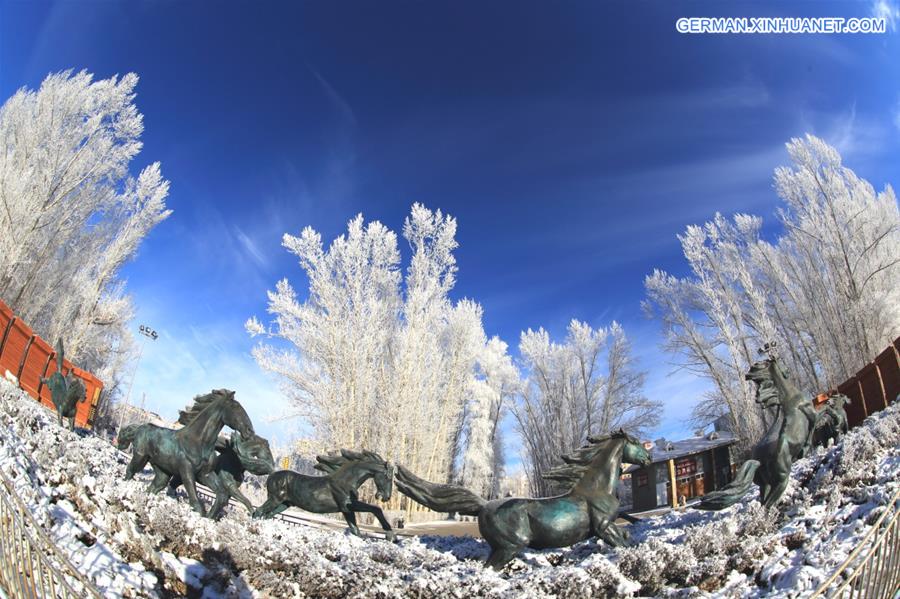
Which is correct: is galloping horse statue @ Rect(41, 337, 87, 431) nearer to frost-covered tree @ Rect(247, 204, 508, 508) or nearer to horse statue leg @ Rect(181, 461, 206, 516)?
horse statue leg @ Rect(181, 461, 206, 516)

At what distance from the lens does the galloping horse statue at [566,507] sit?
5.72m

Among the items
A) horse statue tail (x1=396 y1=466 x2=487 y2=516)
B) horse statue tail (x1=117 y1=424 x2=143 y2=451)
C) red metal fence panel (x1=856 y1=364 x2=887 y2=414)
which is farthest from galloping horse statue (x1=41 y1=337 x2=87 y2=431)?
red metal fence panel (x1=856 y1=364 x2=887 y2=414)

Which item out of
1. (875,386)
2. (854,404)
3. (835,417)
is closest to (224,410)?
(835,417)

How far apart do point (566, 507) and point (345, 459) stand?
141 inches

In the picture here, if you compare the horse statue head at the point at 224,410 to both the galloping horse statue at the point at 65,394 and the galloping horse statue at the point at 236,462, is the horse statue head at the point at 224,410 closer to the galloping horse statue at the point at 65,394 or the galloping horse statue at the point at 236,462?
the galloping horse statue at the point at 236,462

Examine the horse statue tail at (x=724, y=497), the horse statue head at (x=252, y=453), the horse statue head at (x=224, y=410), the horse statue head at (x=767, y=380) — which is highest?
the horse statue head at (x=767, y=380)

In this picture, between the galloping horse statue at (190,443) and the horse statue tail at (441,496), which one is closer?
the horse statue tail at (441,496)

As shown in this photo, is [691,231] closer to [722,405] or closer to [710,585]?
[722,405]

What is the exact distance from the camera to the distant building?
67.2ft

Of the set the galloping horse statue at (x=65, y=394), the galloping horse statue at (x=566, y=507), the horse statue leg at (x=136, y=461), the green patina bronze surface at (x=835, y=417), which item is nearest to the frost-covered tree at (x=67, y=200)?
the galloping horse statue at (x=65, y=394)

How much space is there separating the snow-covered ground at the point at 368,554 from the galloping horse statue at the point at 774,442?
398 millimetres

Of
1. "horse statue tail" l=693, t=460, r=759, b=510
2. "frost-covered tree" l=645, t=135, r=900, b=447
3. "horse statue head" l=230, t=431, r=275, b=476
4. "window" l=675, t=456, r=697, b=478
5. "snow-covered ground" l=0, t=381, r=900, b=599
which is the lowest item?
"snow-covered ground" l=0, t=381, r=900, b=599

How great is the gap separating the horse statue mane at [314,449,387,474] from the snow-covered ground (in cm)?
128

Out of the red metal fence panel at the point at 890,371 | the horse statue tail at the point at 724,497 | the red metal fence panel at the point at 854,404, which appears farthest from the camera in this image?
the red metal fence panel at the point at 854,404
